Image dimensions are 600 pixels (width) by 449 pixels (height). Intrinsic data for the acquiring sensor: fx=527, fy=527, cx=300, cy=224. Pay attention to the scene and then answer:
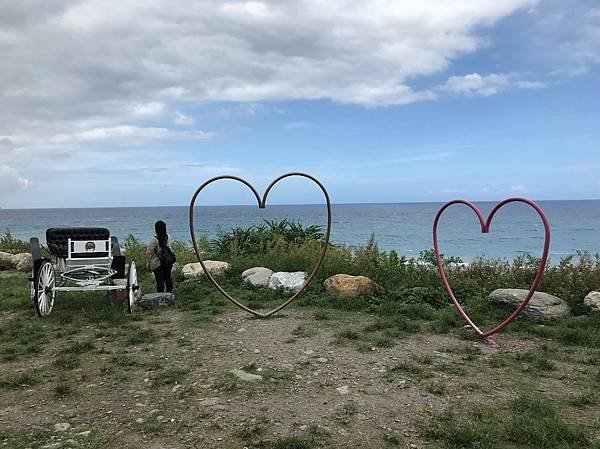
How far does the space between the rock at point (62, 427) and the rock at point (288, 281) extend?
5.76 meters

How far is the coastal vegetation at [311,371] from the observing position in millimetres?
4121

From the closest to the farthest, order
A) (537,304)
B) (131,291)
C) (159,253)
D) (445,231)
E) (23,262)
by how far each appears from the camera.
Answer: (537,304)
(131,291)
(159,253)
(23,262)
(445,231)

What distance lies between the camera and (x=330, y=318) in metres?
7.99

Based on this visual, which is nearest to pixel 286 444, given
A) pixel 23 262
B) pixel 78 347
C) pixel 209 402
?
pixel 209 402

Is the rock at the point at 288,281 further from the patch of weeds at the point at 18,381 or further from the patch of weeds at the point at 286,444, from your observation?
the patch of weeds at the point at 286,444

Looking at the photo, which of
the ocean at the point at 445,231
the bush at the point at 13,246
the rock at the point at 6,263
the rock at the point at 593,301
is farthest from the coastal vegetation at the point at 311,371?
the bush at the point at 13,246

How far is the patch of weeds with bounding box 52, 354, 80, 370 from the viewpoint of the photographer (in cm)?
572

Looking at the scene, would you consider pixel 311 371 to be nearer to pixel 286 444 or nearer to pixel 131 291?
pixel 286 444

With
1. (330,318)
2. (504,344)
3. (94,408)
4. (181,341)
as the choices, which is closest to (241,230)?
(330,318)

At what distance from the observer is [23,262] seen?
1372cm

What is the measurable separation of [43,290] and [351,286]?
16.5ft

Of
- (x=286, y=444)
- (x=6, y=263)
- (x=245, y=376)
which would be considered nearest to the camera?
(x=286, y=444)

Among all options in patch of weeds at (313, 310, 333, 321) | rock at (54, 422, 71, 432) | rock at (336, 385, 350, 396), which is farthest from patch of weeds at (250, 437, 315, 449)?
patch of weeds at (313, 310, 333, 321)

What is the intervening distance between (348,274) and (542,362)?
5.07 m
